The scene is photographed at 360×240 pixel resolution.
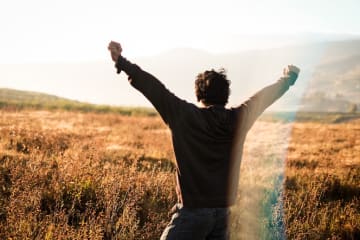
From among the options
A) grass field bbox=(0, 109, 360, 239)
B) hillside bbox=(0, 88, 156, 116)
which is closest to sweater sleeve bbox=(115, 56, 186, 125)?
grass field bbox=(0, 109, 360, 239)

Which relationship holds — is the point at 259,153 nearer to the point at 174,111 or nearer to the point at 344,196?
the point at 344,196

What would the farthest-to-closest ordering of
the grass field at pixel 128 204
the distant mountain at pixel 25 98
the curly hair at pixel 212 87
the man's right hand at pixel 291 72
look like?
the distant mountain at pixel 25 98 → the grass field at pixel 128 204 → the man's right hand at pixel 291 72 → the curly hair at pixel 212 87

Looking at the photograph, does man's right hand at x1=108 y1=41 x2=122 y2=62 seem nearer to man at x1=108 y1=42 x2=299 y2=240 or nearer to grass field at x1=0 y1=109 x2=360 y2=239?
man at x1=108 y1=42 x2=299 y2=240

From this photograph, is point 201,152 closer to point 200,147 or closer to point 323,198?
point 200,147

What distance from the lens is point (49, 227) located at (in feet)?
15.7

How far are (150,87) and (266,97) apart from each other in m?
1.08

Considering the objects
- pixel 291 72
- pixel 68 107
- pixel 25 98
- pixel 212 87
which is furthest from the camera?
pixel 25 98

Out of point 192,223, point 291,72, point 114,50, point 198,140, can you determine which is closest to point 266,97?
point 291,72

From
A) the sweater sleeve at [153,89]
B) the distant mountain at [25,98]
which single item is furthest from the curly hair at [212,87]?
the distant mountain at [25,98]

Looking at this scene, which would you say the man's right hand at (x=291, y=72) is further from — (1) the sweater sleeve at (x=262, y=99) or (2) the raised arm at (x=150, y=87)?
(2) the raised arm at (x=150, y=87)

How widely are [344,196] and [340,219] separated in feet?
7.66

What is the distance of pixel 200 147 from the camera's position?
3.26 m

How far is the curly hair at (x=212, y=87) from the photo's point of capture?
341cm

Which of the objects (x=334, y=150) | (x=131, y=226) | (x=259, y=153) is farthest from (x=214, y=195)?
(x=334, y=150)
